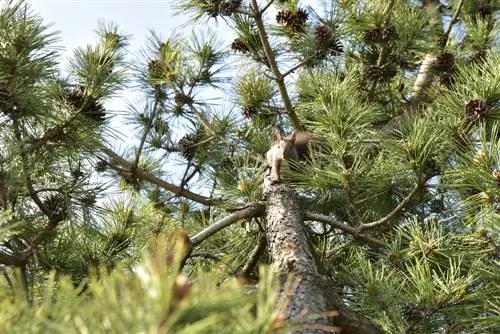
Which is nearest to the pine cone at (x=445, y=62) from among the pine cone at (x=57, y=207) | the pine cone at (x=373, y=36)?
the pine cone at (x=373, y=36)

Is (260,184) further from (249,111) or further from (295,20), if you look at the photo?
(295,20)

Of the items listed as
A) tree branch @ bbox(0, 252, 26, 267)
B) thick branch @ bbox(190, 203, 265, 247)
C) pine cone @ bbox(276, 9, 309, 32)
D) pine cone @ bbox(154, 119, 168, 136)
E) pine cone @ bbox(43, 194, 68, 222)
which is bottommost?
tree branch @ bbox(0, 252, 26, 267)

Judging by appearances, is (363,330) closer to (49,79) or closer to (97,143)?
(97,143)

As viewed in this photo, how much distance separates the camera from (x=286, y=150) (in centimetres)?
170

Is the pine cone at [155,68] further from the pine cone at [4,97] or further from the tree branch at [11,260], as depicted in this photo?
the tree branch at [11,260]

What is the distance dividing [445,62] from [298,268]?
4.34 feet

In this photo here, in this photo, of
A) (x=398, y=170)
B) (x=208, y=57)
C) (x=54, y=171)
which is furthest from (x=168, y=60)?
(x=398, y=170)

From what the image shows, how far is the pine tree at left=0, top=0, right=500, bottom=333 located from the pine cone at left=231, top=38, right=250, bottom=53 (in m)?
0.01

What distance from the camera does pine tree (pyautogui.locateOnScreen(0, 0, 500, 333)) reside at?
2.85ft

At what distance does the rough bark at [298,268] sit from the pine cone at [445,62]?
1026mm

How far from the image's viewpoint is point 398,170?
1521 mm

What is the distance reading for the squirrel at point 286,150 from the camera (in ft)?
5.35

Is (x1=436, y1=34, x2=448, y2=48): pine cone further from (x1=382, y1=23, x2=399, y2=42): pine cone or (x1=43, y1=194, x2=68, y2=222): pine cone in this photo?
(x1=43, y1=194, x2=68, y2=222): pine cone

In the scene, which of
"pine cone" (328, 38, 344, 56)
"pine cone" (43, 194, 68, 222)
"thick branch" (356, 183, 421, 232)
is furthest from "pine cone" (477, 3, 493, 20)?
"pine cone" (43, 194, 68, 222)
